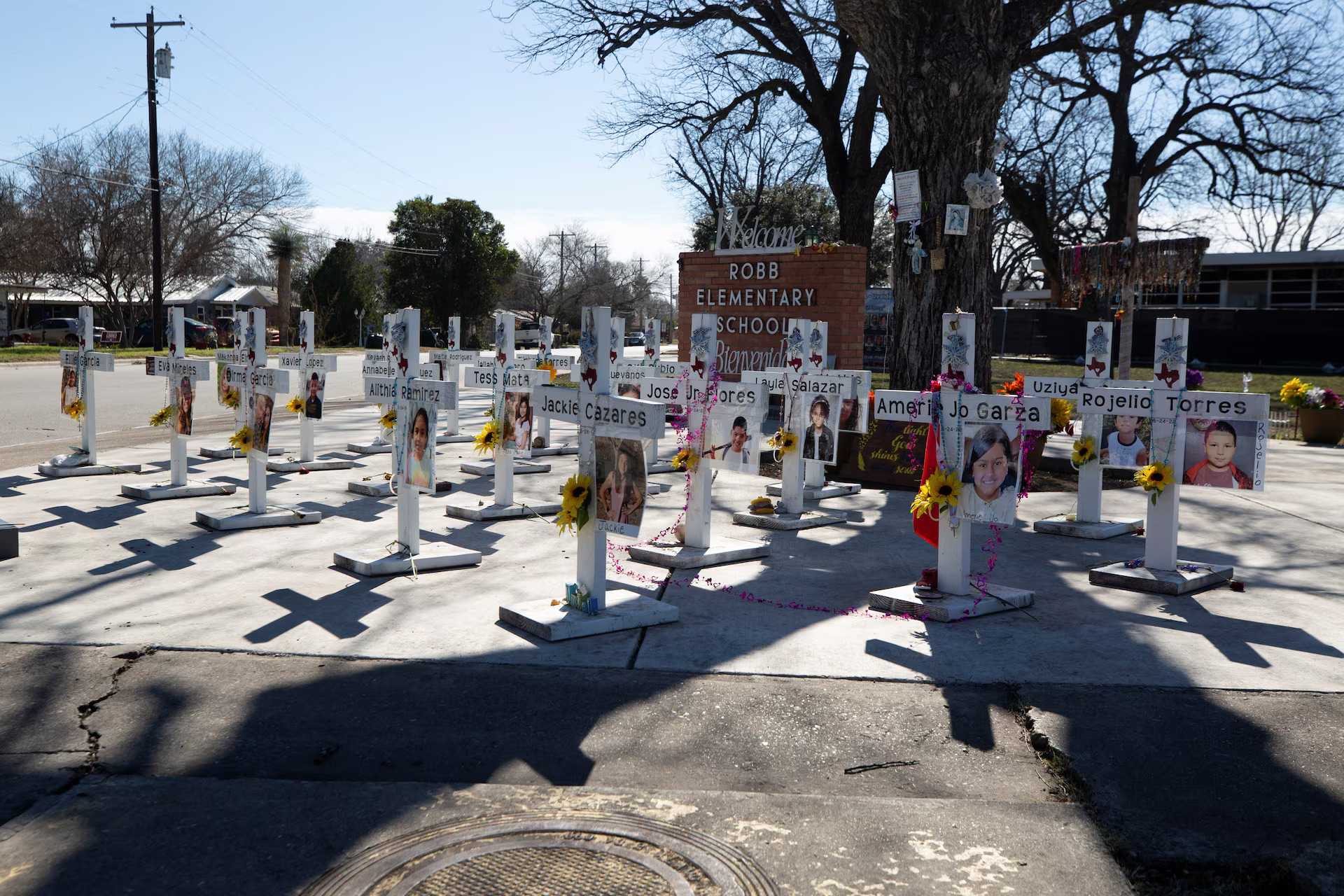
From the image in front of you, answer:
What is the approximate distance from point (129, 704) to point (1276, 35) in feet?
67.0

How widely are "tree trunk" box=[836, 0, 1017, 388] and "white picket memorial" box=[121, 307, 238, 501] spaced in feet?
22.5

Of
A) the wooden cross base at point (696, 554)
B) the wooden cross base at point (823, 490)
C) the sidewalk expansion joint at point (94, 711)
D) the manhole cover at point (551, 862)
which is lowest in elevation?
the manhole cover at point (551, 862)

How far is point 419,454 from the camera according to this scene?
648cm

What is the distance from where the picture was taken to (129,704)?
428 cm

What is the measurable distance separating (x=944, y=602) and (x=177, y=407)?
6.57 metres

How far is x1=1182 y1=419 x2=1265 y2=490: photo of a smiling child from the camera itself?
20.1 feet

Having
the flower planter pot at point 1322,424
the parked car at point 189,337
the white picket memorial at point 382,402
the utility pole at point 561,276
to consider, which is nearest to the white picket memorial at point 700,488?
the white picket memorial at point 382,402

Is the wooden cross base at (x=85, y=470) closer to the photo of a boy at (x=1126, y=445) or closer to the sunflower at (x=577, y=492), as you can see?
the sunflower at (x=577, y=492)

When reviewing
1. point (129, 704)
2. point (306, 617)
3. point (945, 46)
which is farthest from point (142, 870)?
point (945, 46)

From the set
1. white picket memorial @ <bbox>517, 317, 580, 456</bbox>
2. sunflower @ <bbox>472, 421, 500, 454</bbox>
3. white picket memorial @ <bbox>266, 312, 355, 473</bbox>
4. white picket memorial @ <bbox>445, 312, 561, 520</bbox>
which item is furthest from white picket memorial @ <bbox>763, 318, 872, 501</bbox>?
white picket memorial @ <bbox>266, 312, 355, 473</bbox>

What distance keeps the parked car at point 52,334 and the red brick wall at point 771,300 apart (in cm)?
3781

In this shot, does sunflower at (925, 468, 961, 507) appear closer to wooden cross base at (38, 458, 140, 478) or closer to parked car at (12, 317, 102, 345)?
wooden cross base at (38, 458, 140, 478)

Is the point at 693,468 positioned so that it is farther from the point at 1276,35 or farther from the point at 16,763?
the point at 1276,35

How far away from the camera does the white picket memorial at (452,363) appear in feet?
38.5
